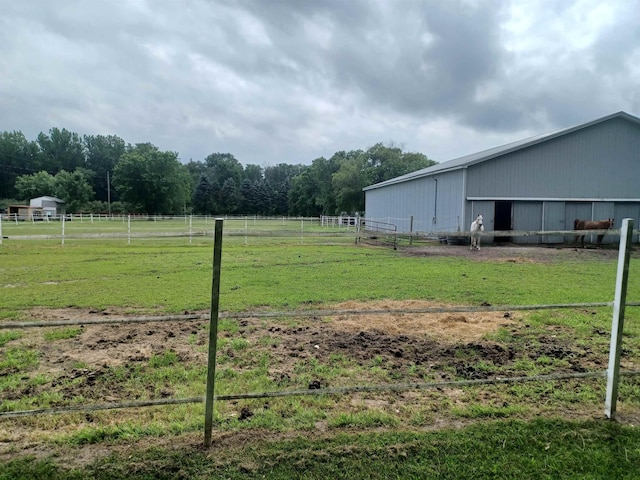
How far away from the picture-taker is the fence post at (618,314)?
2.71 m

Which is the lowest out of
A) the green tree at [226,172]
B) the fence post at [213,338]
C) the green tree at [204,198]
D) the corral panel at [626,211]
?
the fence post at [213,338]

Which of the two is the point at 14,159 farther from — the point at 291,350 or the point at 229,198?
the point at 291,350

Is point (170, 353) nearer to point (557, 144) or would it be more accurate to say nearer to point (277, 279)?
point (277, 279)

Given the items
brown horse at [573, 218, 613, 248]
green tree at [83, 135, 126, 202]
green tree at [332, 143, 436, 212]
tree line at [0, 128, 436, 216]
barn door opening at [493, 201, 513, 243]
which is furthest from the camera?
green tree at [83, 135, 126, 202]

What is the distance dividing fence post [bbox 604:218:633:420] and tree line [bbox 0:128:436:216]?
4688 cm

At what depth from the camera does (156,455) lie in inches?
92.7

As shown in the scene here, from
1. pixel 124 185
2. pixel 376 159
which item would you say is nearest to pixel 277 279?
pixel 376 159

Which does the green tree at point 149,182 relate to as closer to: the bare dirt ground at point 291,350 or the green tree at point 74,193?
the green tree at point 74,193

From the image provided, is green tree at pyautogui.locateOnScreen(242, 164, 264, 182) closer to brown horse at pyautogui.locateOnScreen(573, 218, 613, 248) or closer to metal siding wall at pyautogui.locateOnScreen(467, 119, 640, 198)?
metal siding wall at pyautogui.locateOnScreen(467, 119, 640, 198)

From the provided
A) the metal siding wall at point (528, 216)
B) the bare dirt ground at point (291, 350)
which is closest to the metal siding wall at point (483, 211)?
the metal siding wall at point (528, 216)

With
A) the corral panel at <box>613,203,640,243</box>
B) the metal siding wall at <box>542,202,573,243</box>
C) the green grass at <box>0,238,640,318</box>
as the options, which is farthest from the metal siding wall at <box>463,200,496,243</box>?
the corral panel at <box>613,203,640,243</box>

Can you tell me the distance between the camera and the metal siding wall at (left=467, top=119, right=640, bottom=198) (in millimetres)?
19000

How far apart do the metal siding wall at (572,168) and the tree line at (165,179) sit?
30.4 metres

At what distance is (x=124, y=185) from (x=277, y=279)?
73156mm
